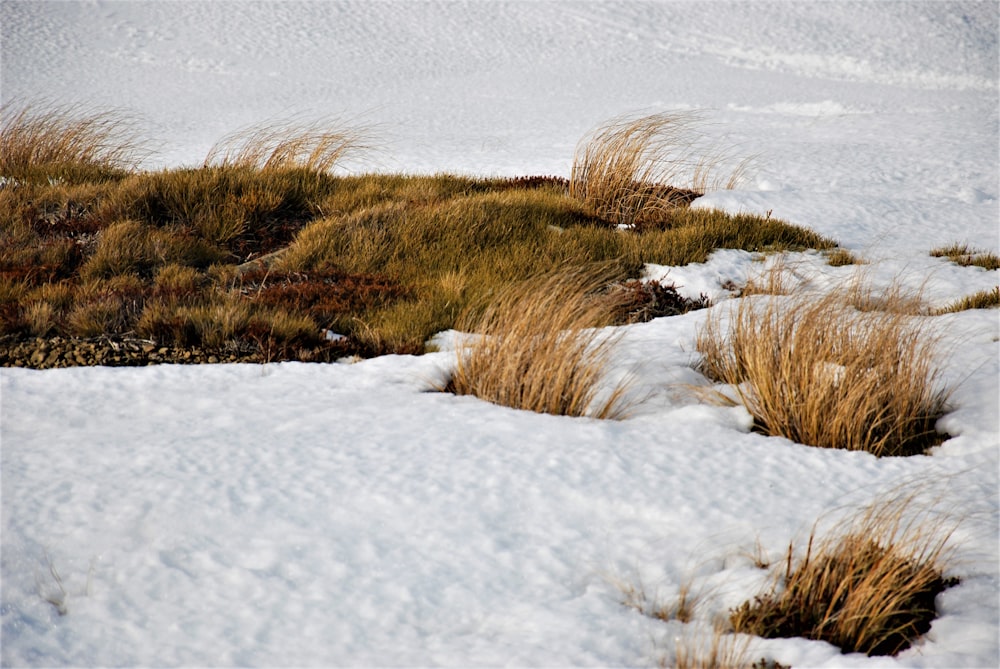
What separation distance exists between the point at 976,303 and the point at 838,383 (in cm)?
234

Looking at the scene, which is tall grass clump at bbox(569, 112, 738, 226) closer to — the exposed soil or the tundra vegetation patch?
the tundra vegetation patch

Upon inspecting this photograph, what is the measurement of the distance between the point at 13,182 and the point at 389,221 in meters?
4.07

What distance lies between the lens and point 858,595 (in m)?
2.29

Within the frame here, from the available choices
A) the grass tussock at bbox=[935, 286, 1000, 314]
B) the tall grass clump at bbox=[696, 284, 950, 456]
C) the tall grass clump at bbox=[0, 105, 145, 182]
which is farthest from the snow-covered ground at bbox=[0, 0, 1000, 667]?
the tall grass clump at bbox=[0, 105, 145, 182]

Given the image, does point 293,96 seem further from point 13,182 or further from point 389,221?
point 389,221

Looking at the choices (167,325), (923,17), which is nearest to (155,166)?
(167,325)

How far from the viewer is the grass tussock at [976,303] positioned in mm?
5160

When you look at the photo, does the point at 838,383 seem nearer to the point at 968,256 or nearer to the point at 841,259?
the point at 841,259

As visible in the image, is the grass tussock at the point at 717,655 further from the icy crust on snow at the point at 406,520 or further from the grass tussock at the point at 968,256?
the grass tussock at the point at 968,256

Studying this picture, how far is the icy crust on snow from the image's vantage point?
2.34 meters

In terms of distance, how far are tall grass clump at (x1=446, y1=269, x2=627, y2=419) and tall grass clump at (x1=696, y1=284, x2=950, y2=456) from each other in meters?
0.64

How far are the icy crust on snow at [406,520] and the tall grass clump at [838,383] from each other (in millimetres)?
144

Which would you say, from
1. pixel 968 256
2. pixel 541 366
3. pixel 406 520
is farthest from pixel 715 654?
pixel 968 256

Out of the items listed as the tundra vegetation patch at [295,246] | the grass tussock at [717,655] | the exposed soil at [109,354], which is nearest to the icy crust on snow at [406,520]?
the grass tussock at [717,655]
